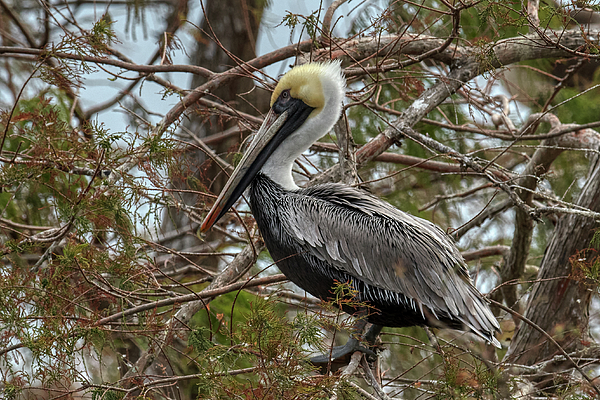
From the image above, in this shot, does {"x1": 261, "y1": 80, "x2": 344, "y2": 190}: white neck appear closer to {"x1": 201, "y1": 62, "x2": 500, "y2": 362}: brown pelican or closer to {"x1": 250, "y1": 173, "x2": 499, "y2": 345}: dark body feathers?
{"x1": 201, "y1": 62, "x2": 500, "y2": 362}: brown pelican

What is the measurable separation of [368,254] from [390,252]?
0.11m

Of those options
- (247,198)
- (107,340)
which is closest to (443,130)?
(247,198)

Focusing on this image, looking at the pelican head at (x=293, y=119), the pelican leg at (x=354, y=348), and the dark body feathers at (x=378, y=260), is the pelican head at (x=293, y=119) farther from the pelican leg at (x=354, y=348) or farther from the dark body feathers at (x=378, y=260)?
the pelican leg at (x=354, y=348)

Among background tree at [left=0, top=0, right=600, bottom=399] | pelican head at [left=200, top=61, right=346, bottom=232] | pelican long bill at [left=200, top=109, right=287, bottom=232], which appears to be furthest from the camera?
pelican head at [left=200, top=61, right=346, bottom=232]

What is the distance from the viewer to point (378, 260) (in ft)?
10.2

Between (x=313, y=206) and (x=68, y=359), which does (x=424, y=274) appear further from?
(x=68, y=359)

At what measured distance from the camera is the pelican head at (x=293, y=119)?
3.53 metres

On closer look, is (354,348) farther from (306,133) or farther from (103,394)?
(306,133)

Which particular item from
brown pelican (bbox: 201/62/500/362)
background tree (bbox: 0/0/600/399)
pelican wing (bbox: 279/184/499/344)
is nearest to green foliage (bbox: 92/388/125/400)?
background tree (bbox: 0/0/600/399)

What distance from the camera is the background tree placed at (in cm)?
264

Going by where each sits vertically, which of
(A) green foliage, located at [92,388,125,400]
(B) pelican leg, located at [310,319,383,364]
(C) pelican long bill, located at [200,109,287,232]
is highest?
(C) pelican long bill, located at [200,109,287,232]

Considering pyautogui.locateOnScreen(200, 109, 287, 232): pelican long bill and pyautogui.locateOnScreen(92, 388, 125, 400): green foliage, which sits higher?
pyautogui.locateOnScreen(200, 109, 287, 232): pelican long bill

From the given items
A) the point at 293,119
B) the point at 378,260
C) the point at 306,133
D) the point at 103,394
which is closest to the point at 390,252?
the point at 378,260

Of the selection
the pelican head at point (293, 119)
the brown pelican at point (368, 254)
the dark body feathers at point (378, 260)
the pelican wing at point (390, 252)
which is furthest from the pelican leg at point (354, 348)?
the pelican head at point (293, 119)
